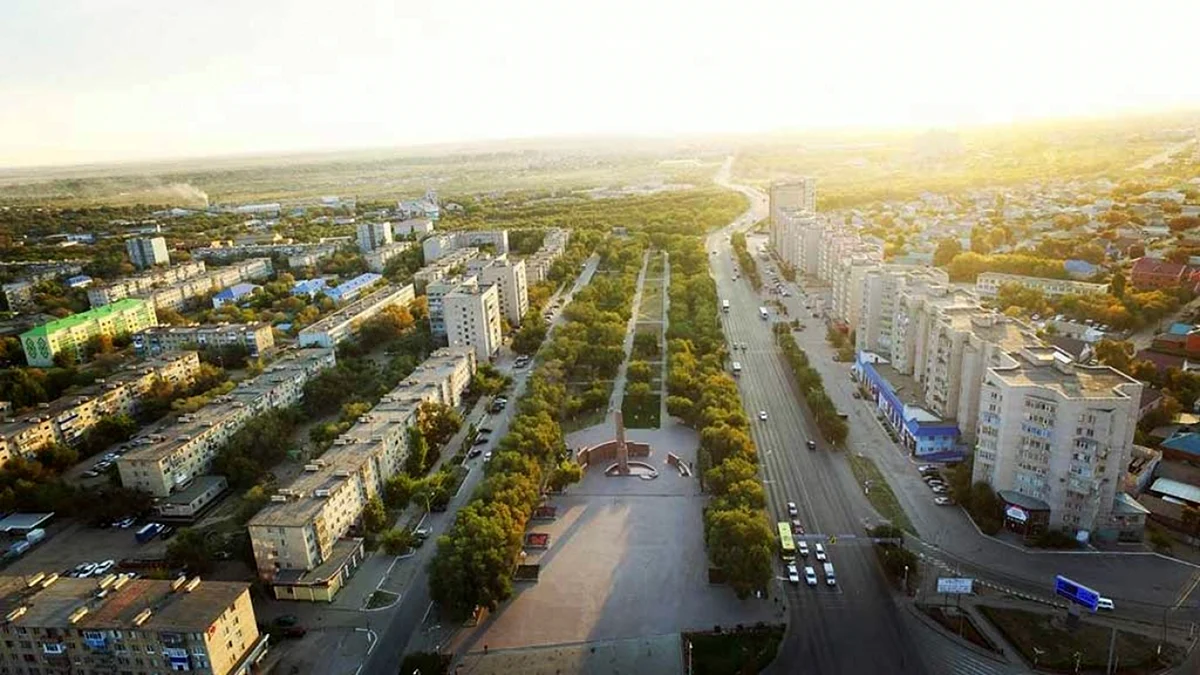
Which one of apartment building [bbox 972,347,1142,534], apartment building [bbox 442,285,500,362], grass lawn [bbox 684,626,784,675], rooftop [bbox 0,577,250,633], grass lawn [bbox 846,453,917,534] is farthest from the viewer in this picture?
apartment building [bbox 442,285,500,362]

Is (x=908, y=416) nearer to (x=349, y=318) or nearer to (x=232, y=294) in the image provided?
(x=349, y=318)

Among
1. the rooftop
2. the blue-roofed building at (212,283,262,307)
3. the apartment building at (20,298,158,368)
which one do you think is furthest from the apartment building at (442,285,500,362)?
the blue-roofed building at (212,283,262,307)

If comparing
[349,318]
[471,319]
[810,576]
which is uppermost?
[471,319]

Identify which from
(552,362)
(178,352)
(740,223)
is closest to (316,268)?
(178,352)

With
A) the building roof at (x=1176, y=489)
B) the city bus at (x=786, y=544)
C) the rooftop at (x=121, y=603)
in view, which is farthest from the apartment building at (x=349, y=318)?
the building roof at (x=1176, y=489)

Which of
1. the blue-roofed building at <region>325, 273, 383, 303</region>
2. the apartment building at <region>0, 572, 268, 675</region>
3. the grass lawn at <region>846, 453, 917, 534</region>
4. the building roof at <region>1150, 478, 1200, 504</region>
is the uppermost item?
the blue-roofed building at <region>325, 273, 383, 303</region>

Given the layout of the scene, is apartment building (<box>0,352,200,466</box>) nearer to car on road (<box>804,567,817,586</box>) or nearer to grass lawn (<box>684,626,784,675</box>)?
grass lawn (<box>684,626,784,675</box>)

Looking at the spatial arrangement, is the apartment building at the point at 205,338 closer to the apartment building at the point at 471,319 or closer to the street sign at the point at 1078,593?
the apartment building at the point at 471,319

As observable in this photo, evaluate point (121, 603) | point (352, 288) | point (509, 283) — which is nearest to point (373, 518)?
point (121, 603)
